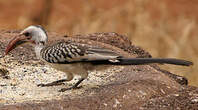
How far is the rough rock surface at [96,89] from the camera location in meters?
5.30

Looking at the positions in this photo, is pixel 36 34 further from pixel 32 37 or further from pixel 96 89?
pixel 96 89

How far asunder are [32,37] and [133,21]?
464cm

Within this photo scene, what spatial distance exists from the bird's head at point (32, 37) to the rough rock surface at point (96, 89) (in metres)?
0.40

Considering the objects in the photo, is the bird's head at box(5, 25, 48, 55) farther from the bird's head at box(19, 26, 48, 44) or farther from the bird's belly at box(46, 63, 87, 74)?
the bird's belly at box(46, 63, 87, 74)

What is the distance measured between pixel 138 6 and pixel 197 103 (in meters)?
5.39

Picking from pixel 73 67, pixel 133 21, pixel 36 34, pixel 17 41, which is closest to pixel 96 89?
pixel 73 67

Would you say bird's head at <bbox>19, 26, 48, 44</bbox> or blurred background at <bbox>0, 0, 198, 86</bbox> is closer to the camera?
bird's head at <bbox>19, 26, 48, 44</bbox>

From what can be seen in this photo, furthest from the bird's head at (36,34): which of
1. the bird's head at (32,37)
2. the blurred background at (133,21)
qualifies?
the blurred background at (133,21)

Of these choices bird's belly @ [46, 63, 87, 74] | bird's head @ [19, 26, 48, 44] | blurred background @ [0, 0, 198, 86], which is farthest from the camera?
blurred background @ [0, 0, 198, 86]

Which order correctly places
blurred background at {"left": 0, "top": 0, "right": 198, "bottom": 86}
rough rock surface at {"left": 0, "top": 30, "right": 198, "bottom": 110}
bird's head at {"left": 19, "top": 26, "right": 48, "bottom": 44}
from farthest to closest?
blurred background at {"left": 0, "top": 0, "right": 198, "bottom": 86} → bird's head at {"left": 19, "top": 26, "right": 48, "bottom": 44} → rough rock surface at {"left": 0, "top": 30, "right": 198, "bottom": 110}

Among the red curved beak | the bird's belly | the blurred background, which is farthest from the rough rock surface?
the blurred background

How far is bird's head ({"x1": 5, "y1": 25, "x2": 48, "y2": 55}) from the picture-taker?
6.09 meters

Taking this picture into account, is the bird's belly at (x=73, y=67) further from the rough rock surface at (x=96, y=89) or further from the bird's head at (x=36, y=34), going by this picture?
the bird's head at (x=36, y=34)

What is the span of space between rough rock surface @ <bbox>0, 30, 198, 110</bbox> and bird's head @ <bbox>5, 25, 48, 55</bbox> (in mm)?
396
